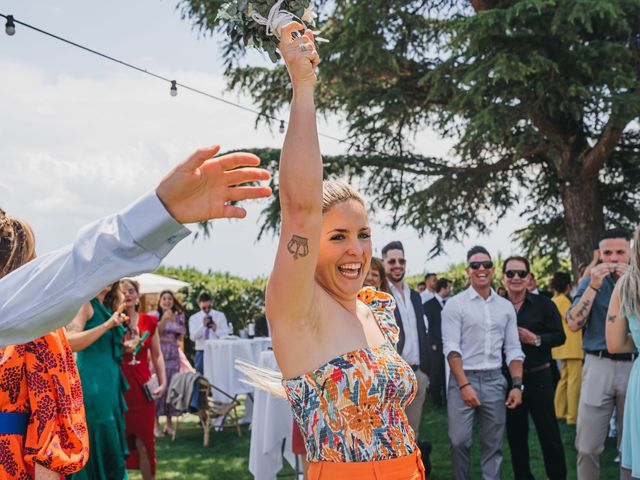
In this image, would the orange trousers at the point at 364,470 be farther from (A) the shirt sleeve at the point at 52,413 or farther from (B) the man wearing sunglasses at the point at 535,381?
(B) the man wearing sunglasses at the point at 535,381

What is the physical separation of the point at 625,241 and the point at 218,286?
43.2ft

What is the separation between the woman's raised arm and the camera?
2037mm

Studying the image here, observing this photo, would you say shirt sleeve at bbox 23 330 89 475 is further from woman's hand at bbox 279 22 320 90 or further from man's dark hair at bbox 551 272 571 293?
man's dark hair at bbox 551 272 571 293

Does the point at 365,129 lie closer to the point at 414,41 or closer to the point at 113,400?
the point at 414,41

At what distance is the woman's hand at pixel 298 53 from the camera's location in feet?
6.63

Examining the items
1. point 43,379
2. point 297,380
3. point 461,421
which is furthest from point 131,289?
point 297,380

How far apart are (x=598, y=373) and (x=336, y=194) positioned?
3.93m

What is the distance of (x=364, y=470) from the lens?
231cm

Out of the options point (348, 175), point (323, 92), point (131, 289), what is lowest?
point (131, 289)

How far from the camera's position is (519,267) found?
670 centimetres

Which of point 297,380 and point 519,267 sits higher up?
point 519,267

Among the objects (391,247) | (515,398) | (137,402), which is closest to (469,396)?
(515,398)

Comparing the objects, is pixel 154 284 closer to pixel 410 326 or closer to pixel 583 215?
pixel 583 215

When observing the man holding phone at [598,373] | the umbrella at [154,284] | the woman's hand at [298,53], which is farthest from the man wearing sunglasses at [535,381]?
→ the umbrella at [154,284]
